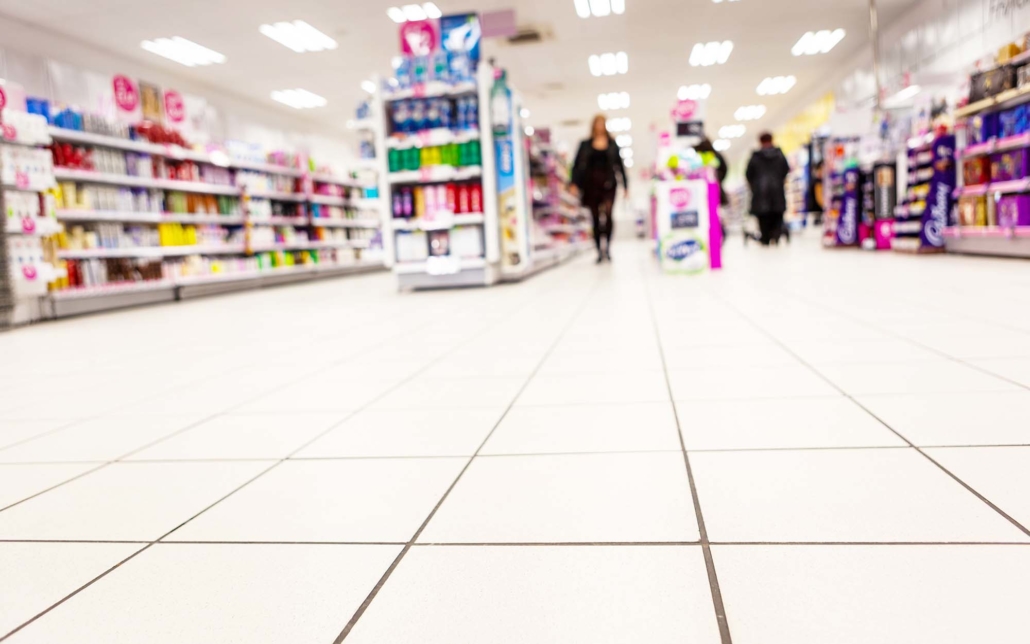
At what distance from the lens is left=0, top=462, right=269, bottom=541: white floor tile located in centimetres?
111

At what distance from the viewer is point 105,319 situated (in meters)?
5.36

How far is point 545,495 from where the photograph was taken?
1.11 meters

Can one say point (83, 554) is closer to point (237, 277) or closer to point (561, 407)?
point (561, 407)

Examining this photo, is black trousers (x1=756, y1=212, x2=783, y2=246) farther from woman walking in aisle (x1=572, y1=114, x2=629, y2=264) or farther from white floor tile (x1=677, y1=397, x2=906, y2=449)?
white floor tile (x1=677, y1=397, x2=906, y2=449)

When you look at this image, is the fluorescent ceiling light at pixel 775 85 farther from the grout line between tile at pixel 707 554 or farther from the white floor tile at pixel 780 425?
the grout line between tile at pixel 707 554

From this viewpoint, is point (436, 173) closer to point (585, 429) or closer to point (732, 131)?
point (585, 429)

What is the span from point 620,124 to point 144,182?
13549 millimetres

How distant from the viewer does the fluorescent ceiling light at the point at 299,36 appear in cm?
916

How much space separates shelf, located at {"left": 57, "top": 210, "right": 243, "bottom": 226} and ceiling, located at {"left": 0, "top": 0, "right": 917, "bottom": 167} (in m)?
2.63

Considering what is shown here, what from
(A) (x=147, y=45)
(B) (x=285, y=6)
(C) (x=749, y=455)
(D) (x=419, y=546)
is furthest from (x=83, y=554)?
(A) (x=147, y=45)

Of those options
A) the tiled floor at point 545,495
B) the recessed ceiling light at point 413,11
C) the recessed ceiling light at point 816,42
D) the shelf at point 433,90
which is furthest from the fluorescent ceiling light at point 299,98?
the tiled floor at point 545,495

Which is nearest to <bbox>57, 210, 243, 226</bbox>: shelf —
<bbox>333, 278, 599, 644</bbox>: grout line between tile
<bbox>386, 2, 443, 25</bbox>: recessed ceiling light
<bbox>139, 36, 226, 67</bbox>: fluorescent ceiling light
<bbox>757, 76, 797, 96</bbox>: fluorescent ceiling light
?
<bbox>139, 36, 226, 67</bbox>: fluorescent ceiling light

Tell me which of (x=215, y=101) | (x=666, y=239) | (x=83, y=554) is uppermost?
(x=215, y=101)

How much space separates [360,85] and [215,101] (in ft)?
8.45
